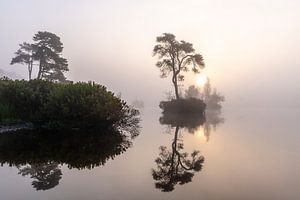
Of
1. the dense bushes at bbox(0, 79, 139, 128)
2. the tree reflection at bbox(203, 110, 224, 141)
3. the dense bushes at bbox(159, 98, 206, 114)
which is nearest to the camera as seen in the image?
the dense bushes at bbox(0, 79, 139, 128)

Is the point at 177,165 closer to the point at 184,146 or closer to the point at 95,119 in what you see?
the point at 184,146

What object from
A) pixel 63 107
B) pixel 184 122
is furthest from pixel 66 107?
pixel 184 122

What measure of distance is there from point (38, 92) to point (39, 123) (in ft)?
7.62

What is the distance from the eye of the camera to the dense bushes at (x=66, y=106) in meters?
16.8

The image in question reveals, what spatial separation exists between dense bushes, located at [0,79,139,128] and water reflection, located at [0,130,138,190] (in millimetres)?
2952

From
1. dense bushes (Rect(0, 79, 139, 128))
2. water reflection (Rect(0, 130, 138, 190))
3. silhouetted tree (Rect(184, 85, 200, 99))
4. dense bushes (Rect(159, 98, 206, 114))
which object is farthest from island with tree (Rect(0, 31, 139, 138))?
silhouetted tree (Rect(184, 85, 200, 99))

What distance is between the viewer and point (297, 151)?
12.3 metres

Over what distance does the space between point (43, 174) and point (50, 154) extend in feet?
8.21

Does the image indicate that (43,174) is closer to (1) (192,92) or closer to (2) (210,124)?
(2) (210,124)

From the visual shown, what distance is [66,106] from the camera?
16969mm

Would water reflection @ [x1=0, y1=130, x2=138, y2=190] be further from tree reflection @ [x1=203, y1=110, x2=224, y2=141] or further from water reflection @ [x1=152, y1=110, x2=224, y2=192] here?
tree reflection @ [x1=203, y1=110, x2=224, y2=141]

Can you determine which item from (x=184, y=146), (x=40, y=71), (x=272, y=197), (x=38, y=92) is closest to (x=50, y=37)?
(x=40, y=71)

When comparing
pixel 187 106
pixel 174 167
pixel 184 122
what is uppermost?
pixel 187 106

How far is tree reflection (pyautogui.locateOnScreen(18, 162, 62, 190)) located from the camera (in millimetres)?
6707
